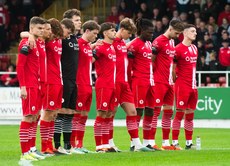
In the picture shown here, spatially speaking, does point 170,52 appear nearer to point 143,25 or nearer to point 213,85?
point 143,25

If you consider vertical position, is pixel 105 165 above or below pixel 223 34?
below

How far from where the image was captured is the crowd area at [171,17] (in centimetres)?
3133

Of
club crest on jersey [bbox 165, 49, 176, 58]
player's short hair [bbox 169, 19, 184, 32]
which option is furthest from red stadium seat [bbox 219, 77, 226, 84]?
player's short hair [bbox 169, 19, 184, 32]

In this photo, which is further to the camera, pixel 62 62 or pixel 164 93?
pixel 164 93

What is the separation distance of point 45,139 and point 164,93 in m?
3.25

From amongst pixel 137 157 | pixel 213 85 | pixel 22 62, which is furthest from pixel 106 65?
pixel 213 85

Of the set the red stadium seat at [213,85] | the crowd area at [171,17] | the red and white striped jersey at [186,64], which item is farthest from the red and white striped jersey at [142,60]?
the crowd area at [171,17]

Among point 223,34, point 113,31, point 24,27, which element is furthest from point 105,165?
point 24,27

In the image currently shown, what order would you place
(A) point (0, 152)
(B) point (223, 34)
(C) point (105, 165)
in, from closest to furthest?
(C) point (105, 165) → (A) point (0, 152) → (B) point (223, 34)

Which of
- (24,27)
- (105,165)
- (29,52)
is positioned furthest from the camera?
(24,27)

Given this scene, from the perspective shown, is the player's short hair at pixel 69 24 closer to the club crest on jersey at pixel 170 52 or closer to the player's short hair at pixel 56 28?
the player's short hair at pixel 56 28

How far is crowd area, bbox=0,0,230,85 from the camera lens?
31331 mm

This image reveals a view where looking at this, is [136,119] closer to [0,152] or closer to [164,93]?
[164,93]

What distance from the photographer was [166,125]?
66.5 feet
